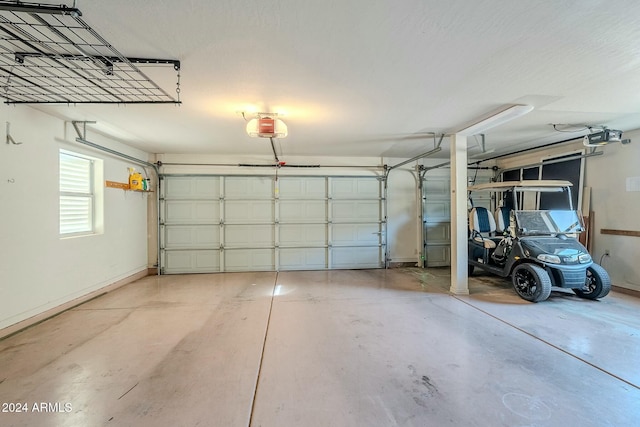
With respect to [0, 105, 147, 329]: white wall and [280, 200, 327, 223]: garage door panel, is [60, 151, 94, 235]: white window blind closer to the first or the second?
[0, 105, 147, 329]: white wall

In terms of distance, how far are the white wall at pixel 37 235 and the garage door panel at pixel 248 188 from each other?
7.08ft

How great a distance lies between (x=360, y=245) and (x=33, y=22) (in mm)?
5664

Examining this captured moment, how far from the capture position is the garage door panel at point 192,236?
18.6ft

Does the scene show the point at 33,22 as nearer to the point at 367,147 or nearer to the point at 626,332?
the point at 367,147

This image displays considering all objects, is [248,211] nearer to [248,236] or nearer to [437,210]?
[248,236]

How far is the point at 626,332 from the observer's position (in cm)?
275

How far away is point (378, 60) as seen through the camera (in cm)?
213

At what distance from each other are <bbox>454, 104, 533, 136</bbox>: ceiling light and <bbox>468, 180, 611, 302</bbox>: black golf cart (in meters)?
1.10

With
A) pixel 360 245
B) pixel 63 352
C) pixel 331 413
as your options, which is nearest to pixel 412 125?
pixel 360 245

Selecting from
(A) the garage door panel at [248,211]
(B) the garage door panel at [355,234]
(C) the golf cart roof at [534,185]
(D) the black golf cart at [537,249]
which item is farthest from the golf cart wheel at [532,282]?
(A) the garage door panel at [248,211]

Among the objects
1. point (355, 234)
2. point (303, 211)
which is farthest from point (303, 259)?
point (355, 234)

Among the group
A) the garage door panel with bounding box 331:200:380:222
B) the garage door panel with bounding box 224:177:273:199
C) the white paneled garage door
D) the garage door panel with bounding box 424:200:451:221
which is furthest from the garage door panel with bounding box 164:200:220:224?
the garage door panel with bounding box 424:200:451:221

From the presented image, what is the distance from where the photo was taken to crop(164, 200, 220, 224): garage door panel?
18.6ft

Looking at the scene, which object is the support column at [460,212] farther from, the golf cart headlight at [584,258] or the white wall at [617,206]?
the white wall at [617,206]
